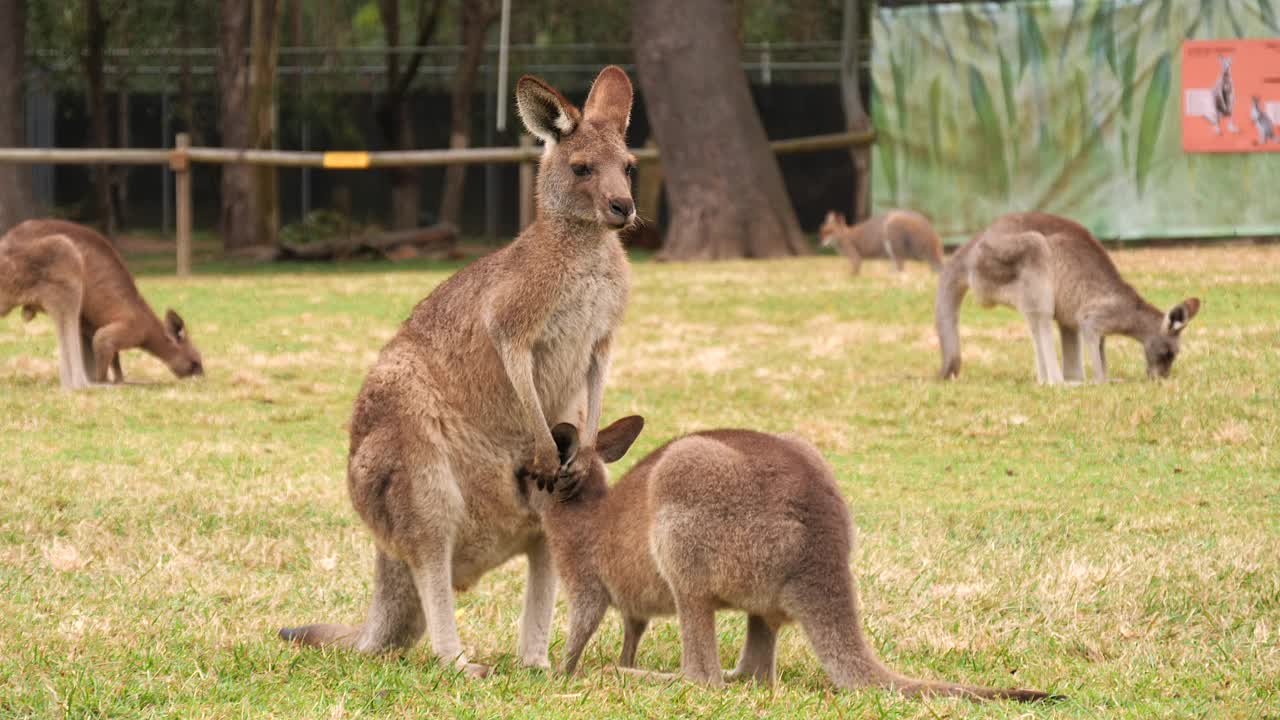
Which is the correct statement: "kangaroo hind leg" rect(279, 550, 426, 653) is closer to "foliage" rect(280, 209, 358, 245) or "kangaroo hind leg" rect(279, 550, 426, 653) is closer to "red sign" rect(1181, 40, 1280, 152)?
"red sign" rect(1181, 40, 1280, 152)

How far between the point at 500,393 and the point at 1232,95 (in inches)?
536

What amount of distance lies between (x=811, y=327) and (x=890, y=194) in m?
6.18

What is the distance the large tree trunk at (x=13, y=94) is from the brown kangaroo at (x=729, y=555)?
15231mm

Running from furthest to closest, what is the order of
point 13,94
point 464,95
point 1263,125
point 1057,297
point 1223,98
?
point 464,95 → point 13,94 → point 1223,98 → point 1263,125 → point 1057,297

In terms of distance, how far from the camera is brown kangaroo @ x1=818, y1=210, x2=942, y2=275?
15.3 metres

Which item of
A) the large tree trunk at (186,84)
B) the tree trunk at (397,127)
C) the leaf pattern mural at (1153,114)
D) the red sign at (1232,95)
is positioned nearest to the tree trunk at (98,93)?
the large tree trunk at (186,84)

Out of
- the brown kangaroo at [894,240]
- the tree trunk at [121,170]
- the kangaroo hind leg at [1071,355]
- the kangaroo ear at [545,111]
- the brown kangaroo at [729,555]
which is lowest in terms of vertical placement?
the tree trunk at [121,170]

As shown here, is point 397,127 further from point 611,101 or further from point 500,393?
point 500,393

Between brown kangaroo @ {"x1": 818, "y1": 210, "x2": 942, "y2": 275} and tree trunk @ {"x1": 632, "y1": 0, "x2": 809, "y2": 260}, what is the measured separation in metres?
1.38

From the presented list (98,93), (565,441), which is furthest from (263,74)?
(565,441)

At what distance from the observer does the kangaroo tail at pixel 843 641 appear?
3.76 m

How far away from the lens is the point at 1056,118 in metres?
16.9

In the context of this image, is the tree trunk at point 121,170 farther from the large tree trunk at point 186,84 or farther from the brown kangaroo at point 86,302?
the brown kangaroo at point 86,302

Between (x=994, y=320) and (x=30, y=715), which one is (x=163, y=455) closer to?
(x=30, y=715)
